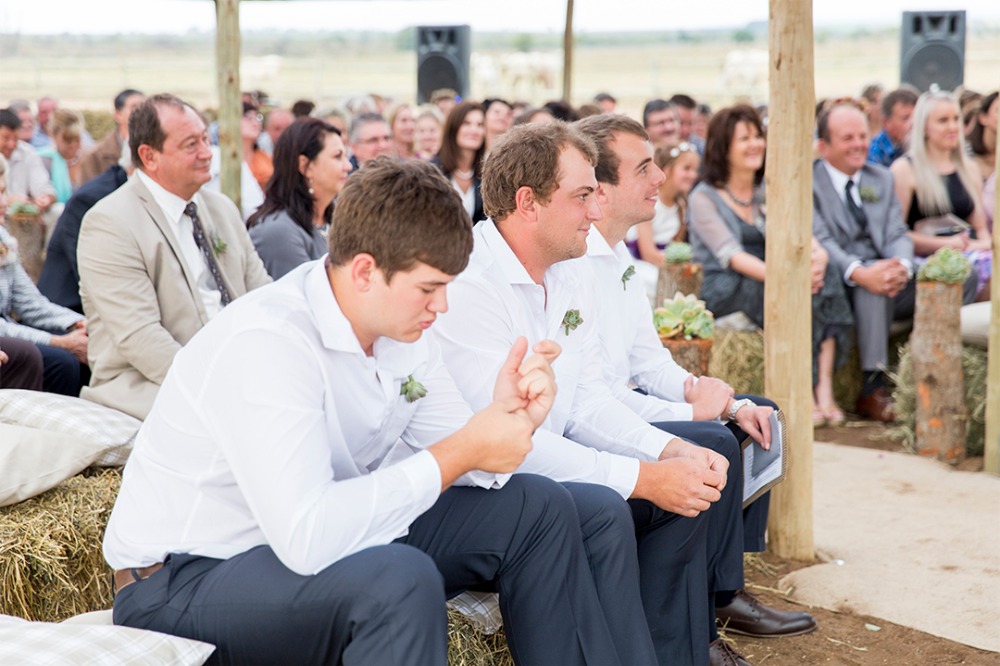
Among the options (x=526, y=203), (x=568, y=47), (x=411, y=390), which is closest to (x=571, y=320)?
(x=526, y=203)

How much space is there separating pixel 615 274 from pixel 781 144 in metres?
0.70

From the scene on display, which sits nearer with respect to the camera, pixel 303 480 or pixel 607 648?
pixel 303 480

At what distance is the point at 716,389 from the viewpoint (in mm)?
3492

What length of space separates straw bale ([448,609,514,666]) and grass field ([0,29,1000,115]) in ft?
71.1

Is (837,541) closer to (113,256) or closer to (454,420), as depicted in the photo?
(454,420)

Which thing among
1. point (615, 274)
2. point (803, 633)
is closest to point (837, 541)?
point (803, 633)

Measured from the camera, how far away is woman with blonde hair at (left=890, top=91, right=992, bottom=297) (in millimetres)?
6547

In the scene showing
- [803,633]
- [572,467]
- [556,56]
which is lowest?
[803,633]

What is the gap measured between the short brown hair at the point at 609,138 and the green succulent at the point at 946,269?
223 cm

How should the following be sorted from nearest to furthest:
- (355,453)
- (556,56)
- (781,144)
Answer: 1. (355,453)
2. (781,144)
3. (556,56)

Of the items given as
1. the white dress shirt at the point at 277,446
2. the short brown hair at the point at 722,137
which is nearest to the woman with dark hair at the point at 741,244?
the short brown hair at the point at 722,137

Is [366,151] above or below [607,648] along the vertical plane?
above

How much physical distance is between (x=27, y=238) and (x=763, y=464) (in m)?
5.67

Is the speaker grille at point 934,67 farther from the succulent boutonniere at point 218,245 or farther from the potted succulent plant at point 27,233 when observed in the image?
the succulent boutonniere at point 218,245
